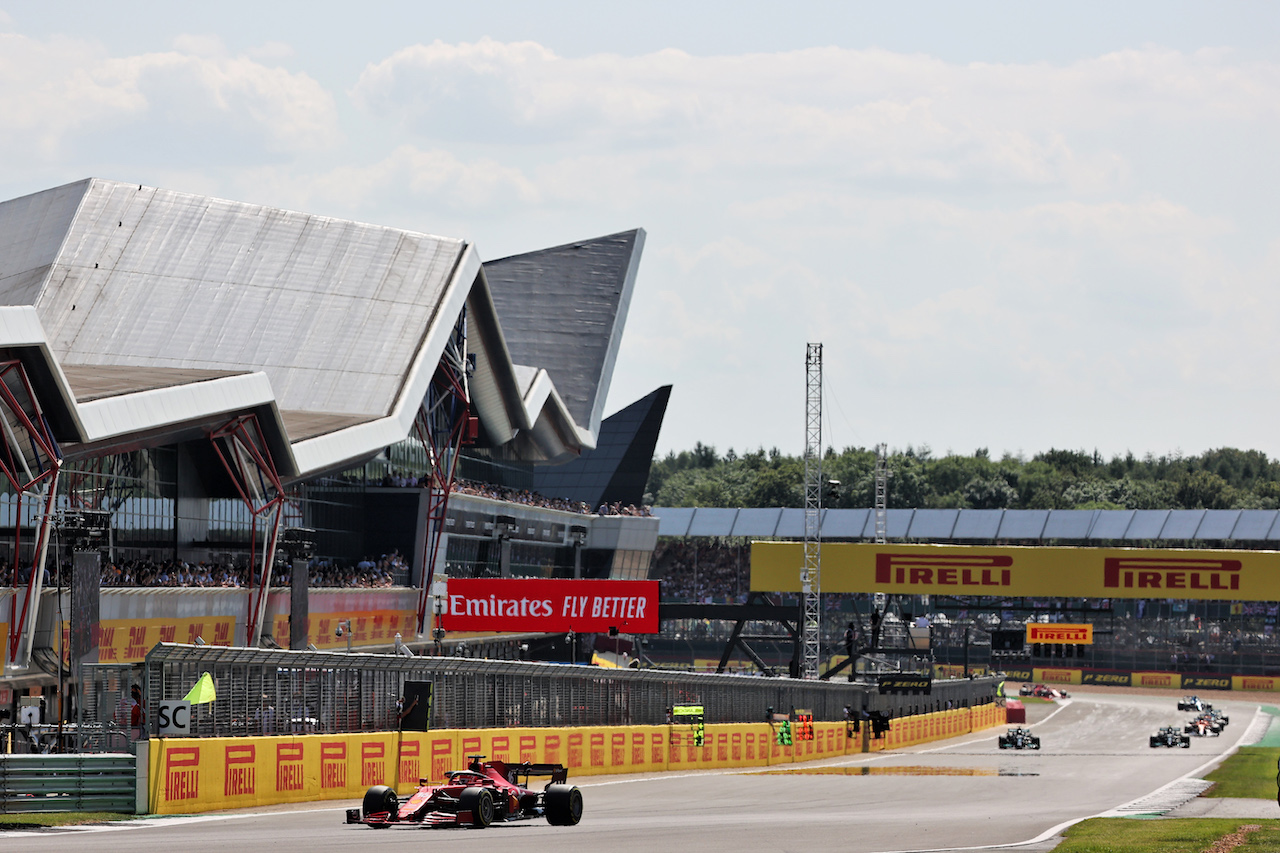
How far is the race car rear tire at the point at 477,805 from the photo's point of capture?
23625mm

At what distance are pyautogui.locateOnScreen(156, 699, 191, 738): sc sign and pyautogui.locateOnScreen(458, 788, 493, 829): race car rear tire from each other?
16.6 feet

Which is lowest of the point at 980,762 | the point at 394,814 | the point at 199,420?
the point at 980,762

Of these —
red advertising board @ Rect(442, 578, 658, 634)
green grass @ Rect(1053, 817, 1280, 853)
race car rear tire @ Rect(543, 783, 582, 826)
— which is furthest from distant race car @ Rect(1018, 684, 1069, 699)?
race car rear tire @ Rect(543, 783, 582, 826)

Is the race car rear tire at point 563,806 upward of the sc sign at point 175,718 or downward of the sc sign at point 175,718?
downward

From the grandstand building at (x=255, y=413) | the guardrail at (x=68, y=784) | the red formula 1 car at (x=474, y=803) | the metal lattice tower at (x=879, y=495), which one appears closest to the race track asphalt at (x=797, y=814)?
the red formula 1 car at (x=474, y=803)

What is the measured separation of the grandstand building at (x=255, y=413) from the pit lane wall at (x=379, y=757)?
34.8 feet

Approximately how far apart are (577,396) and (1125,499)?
129030mm

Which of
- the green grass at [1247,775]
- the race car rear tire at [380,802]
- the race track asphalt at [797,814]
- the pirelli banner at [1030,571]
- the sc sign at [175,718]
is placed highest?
the pirelli banner at [1030,571]

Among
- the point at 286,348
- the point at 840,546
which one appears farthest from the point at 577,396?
the point at 286,348

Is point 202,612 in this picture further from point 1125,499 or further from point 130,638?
point 1125,499

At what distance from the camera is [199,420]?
4694cm

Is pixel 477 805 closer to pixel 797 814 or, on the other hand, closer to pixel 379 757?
pixel 797 814

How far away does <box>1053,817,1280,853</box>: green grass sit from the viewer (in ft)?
70.4

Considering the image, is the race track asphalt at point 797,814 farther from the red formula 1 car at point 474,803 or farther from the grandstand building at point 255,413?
the grandstand building at point 255,413
